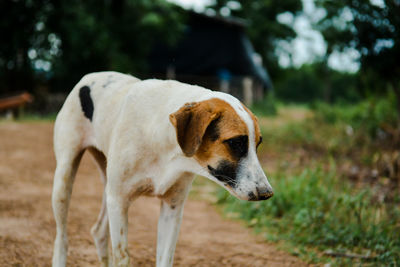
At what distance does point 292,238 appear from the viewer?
389cm

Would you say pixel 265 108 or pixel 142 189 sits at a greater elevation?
pixel 142 189

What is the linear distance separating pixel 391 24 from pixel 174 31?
31.7 feet

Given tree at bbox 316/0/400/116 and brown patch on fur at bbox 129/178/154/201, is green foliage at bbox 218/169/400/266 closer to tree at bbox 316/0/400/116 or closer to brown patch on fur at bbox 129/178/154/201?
brown patch on fur at bbox 129/178/154/201

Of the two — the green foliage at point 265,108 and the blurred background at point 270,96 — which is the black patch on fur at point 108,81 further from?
the green foliage at point 265,108

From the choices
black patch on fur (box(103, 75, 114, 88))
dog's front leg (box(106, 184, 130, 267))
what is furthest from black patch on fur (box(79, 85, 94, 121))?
dog's front leg (box(106, 184, 130, 267))

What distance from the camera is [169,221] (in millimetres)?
2512

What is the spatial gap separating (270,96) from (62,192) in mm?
18468

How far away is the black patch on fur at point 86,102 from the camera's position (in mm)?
2740

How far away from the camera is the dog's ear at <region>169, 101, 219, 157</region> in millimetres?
1990

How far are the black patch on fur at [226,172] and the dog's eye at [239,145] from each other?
66 millimetres

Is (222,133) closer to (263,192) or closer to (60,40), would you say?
(263,192)

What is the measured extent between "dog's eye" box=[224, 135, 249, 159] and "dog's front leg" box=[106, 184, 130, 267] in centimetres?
79

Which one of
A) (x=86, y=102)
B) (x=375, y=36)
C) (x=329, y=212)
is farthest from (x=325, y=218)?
(x=375, y=36)

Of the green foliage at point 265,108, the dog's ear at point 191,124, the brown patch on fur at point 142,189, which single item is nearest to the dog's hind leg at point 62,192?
the brown patch on fur at point 142,189
